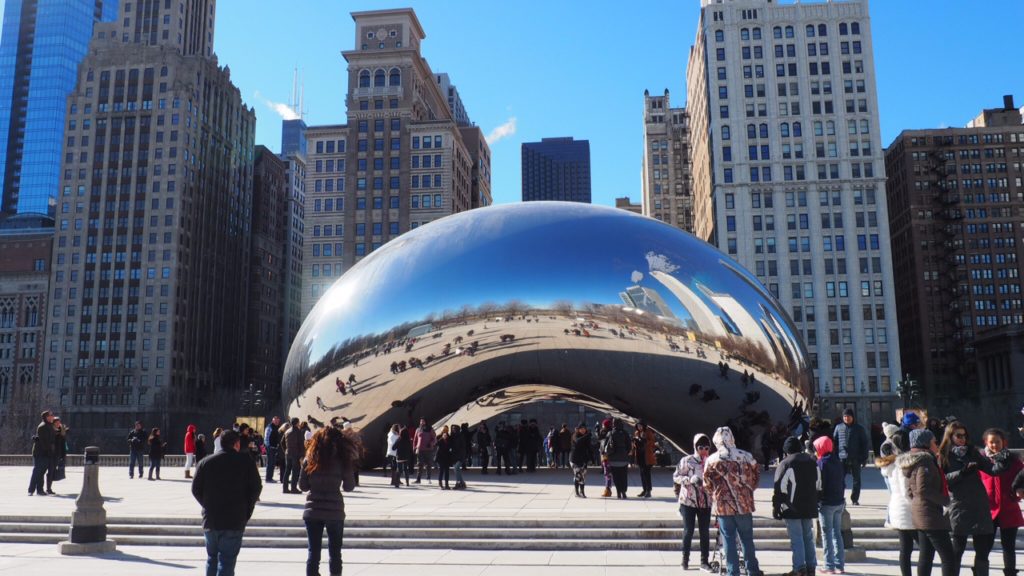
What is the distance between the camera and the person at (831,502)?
8.88 m

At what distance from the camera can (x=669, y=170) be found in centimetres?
14212

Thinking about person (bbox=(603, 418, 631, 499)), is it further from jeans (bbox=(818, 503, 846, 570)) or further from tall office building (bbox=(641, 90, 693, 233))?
tall office building (bbox=(641, 90, 693, 233))

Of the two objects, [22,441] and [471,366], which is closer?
[471,366]

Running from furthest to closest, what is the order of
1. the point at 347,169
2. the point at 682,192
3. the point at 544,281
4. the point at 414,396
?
the point at 682,192 → the point at 347,169 → the point at 414,396 → the point at 544,281

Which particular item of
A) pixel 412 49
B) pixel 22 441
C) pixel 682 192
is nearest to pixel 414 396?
pixel 22 441

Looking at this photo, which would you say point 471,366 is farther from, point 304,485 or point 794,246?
point 794,246

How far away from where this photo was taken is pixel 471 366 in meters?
17.7

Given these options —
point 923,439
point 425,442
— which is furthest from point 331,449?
point 425,442

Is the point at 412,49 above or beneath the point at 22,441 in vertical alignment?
above

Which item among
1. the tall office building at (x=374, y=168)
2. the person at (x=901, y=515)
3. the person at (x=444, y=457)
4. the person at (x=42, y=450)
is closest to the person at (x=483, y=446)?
the person at (x=444, y=457)

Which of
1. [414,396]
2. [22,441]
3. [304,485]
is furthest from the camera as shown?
[22,441]

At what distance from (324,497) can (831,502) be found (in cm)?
544

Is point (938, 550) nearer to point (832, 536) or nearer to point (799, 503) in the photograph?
point (799, 503)

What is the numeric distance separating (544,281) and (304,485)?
979cm
